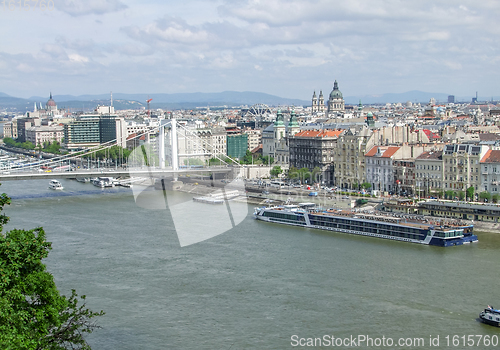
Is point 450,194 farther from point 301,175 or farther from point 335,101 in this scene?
point 335,101

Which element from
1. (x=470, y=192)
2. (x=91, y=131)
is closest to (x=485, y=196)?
(x=470, y=192)

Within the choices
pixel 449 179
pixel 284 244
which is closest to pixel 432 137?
pixel 449 179

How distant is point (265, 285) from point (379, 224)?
5.89 metres

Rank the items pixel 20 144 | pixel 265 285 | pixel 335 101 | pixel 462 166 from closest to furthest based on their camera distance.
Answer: pixel 265 285 → pixel 462 166 → pixel 20 144 → pixel 335 101

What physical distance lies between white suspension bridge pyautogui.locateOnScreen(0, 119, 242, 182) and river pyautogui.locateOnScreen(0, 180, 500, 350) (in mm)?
9454

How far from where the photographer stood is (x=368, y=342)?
31.9 ft

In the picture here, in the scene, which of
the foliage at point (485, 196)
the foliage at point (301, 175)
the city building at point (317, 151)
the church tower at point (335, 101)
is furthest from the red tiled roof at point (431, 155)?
the church tower at point (335, 101)

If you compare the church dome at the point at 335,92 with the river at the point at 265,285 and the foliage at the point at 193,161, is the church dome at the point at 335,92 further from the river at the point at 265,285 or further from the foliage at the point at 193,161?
the river at the point at 265,285

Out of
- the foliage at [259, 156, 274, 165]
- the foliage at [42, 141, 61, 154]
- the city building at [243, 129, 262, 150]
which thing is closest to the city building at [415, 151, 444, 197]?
the foliage at [259, 156, 274, 165]

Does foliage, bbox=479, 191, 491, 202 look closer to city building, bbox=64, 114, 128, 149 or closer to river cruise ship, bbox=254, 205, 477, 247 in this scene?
river cruise ship, bbox=254, 205, 477, 247

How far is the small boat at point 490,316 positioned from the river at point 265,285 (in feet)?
0.59

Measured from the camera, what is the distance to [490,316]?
1038 centimetres

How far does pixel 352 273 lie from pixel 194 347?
4.62 m

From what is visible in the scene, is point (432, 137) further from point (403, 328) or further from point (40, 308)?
point (40, 308)
